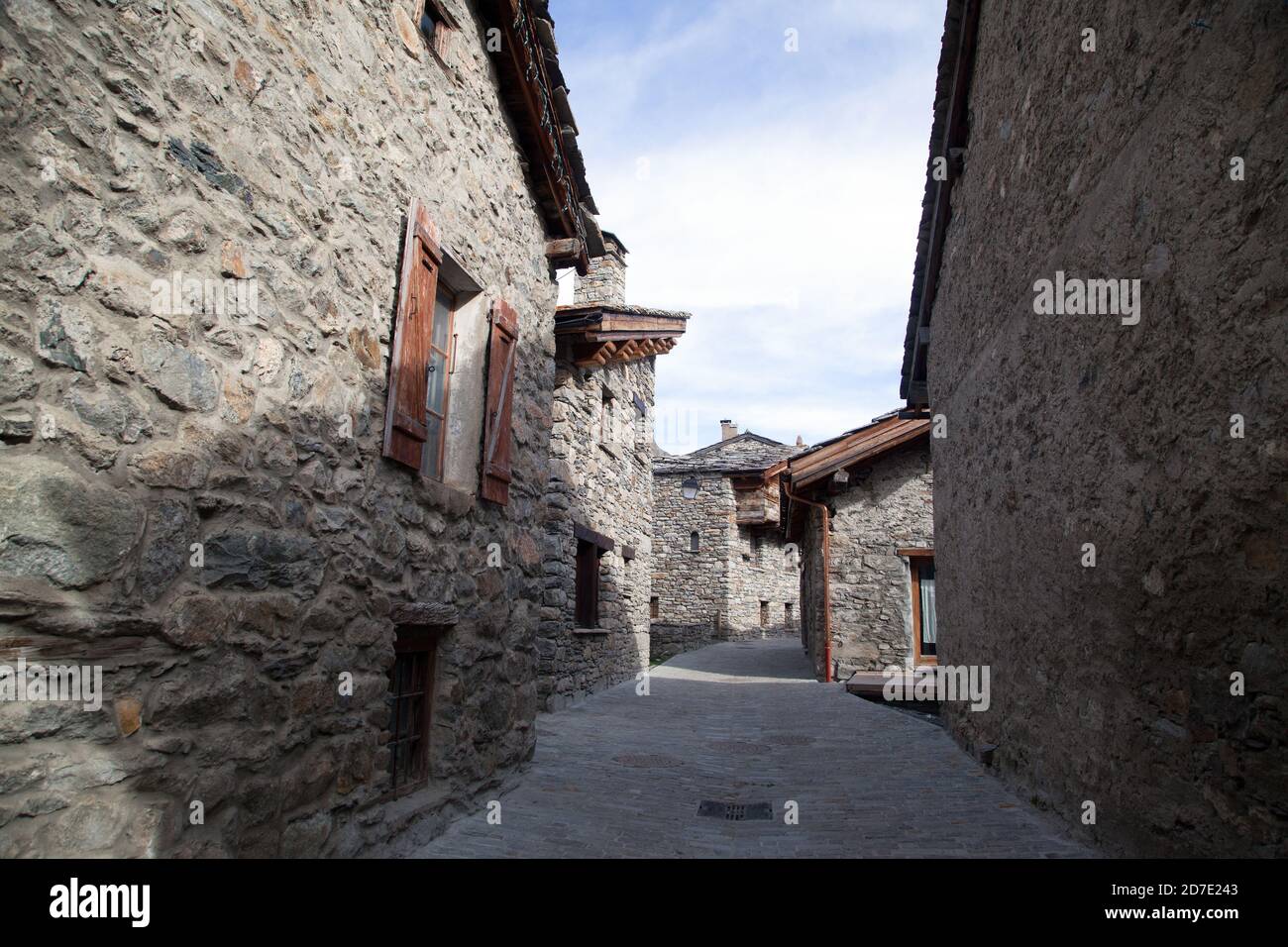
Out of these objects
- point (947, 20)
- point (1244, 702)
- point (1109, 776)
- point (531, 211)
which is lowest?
point (1109, 776)

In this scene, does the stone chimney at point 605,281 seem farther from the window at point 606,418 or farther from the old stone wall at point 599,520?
the window at point 606,418

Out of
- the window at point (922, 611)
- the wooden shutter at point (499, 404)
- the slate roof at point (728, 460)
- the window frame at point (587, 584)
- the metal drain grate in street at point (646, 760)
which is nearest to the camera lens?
the wooden shutter at point (499, 404)

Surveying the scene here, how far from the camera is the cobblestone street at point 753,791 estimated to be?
4.04 metres

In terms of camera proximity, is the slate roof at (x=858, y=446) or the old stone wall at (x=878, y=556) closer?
the old stone wall at (x=878, y=556)

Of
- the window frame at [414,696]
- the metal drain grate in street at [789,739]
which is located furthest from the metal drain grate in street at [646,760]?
the window frame at [414,696]

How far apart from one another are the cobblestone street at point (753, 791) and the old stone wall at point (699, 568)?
13.0m

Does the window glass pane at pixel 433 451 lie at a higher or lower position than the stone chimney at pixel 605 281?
lower

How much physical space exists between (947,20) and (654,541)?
18338mm

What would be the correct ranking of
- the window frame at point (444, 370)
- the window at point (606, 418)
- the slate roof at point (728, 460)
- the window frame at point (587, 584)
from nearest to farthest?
the window frame at point (444, 370)
the window frame at point (587, 584)
the window at point (606, 418)
the slate roof at point (728, 460)

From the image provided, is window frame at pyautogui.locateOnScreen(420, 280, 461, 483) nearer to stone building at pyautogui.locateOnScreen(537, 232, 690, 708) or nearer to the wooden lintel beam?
the wooden lintel beam

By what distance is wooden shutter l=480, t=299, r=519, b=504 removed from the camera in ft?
16.3

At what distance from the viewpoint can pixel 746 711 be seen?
367 inches

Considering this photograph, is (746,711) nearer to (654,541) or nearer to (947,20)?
(947,20)
